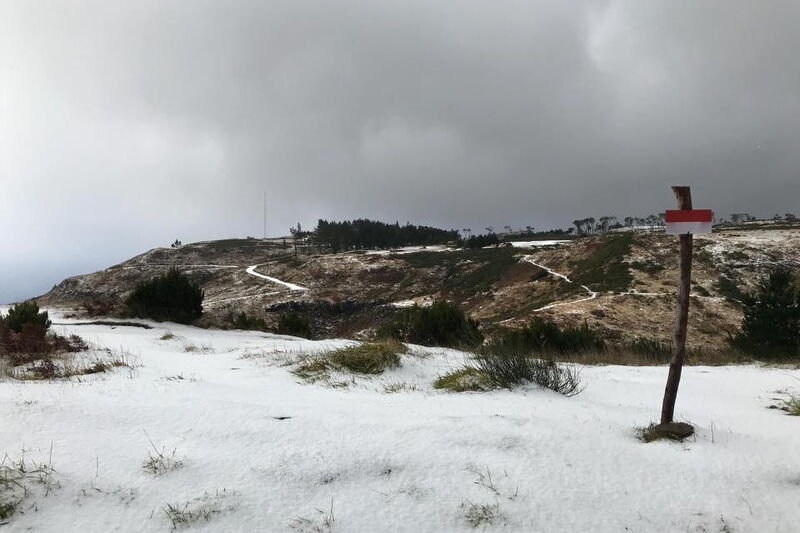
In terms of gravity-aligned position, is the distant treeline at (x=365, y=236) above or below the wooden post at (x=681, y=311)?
above

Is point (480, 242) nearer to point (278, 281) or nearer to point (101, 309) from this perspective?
point (278, 281)

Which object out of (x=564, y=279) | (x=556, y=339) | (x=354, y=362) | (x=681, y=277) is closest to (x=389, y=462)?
(x=681, y=277)

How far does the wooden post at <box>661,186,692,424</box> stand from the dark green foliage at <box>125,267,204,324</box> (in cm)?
1771

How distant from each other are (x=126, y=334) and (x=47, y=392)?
10635 millimetres

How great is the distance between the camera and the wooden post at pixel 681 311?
4113mm

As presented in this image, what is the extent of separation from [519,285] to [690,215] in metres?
37.7

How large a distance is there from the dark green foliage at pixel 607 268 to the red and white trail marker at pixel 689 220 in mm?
31206

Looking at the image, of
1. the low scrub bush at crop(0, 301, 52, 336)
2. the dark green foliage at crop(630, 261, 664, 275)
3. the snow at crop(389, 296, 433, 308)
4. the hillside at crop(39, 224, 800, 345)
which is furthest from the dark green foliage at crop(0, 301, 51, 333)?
the dark green foliage at crop(630, 261, 664, 275)

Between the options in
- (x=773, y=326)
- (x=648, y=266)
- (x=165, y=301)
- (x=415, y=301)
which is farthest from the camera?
(x=415, y=301)

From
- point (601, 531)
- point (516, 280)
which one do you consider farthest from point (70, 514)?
point (516, 280)

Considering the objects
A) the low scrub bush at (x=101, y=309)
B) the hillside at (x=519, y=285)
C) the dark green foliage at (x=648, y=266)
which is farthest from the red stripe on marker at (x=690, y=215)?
the dark green foliage at (x=648, y=266)

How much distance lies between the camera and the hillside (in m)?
27.2

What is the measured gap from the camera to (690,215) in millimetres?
3986

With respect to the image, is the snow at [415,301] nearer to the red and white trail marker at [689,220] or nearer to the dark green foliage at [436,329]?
the dark green foliage at [436,329]
